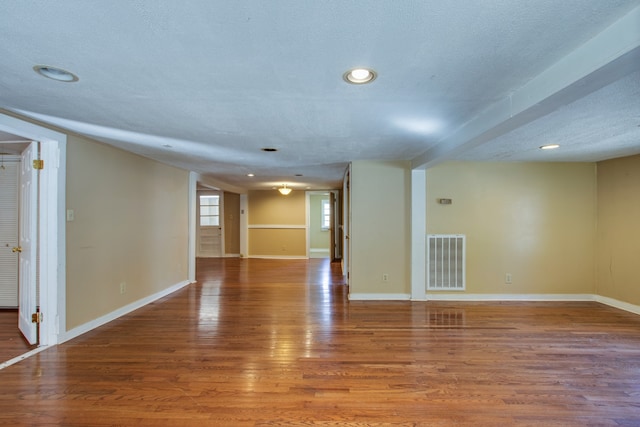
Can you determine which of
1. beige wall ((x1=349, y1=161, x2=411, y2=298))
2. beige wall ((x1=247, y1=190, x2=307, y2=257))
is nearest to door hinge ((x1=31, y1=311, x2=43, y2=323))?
beige wall ((x1=349, y1=161, x2=411, y2=298))

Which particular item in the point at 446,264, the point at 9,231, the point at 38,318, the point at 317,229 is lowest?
the point at 38,318

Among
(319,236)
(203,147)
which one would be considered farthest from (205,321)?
(319,236)

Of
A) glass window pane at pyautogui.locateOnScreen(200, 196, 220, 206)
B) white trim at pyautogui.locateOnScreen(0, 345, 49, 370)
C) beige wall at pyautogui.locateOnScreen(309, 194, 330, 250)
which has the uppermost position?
glass window pane at pyautogui.locateOnScreen(200, 196, 220, 206)

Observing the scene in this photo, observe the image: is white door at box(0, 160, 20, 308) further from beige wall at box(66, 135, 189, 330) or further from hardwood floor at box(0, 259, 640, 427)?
hardwood floor at box(0, 259, 640, 427)

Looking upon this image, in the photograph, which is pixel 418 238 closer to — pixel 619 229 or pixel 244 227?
pixel 619 229

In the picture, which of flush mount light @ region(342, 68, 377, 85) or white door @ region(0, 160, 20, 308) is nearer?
flush mount light @ region(342, 68, 377, 85)

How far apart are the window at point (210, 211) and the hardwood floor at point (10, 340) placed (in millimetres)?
6106

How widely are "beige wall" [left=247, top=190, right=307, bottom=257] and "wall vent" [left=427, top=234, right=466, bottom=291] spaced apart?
543 centimetres

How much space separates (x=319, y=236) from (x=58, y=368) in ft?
29.1

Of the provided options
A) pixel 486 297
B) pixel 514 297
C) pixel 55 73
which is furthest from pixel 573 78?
pixel 514 297

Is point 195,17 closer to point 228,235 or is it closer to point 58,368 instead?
point 58,368

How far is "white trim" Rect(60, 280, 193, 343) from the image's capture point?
10.4ft

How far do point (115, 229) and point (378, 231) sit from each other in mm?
3468

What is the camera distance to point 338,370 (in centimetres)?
253
